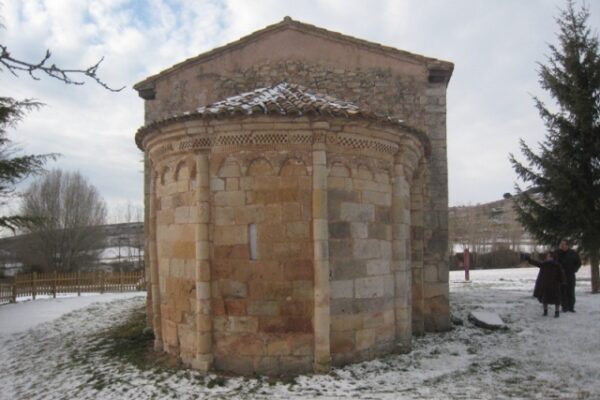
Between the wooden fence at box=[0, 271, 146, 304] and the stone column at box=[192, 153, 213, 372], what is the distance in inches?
592

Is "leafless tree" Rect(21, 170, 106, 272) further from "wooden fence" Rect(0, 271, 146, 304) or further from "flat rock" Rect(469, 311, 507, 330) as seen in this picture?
"flat rock" Rect(469, 311, 507, 330)

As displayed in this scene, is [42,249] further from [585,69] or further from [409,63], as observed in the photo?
[585,69]

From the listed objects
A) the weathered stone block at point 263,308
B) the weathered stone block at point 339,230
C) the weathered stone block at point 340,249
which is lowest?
the weathered stone block at point 263,308

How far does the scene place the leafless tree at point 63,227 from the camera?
30156 mm

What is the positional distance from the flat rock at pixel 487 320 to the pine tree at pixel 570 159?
6.00 metres

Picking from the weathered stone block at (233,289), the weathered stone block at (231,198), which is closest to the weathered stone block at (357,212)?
the weathered stone block at (231,198)

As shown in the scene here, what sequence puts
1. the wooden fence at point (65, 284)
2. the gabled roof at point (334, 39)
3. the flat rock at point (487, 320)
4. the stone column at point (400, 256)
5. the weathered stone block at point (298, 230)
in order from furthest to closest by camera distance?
the wooden fence at point (65, 284)
the gabled roof at point (334, 39)
the flat rock at point (487, 320)
the stone column at point (400, 256)
the weathered stone block at point (298, 230)

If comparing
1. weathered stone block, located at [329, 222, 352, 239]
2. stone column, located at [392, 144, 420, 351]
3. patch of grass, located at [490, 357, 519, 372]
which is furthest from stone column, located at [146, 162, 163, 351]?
patch of grass, located at [490, 357, 519, 372]

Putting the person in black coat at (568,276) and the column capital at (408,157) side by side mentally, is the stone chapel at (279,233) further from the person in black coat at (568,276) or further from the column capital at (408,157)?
the person in black coat at (568,276)

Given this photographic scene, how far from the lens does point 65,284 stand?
19.3 m

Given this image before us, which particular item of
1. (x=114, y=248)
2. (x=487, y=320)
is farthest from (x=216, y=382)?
(x=114, y=248)

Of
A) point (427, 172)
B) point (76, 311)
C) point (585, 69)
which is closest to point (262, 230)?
point (427, 172)

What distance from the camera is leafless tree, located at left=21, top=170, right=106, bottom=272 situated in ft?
98.9

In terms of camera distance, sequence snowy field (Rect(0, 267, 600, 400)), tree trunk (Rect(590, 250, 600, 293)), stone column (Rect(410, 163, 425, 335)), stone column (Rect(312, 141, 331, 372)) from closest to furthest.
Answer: snowy field (Rect(0, 267, 600, 400))
stone column (Rect(312, 141, 331, 372))
stone column (Rect(410, 163, 425, 335))
tree trunk (Rect(590, 250, 600, 293))
